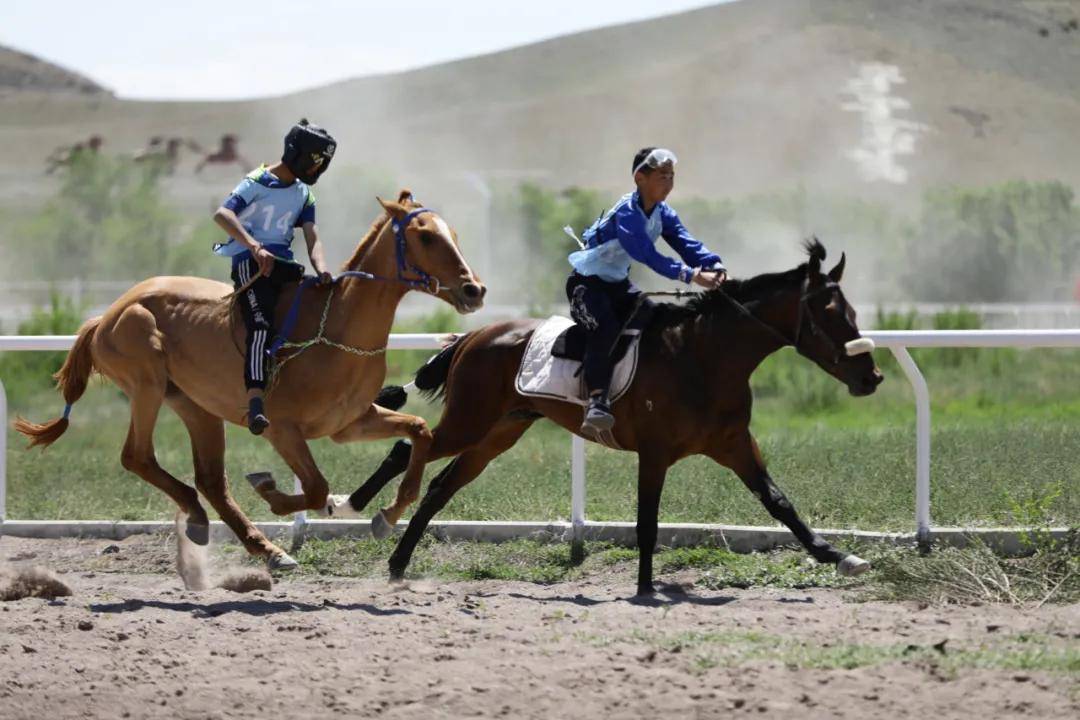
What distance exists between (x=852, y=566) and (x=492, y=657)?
2.51m

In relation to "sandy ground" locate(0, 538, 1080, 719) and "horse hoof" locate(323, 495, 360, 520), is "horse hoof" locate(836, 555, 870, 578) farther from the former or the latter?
"horse hoof" locate(323, 495, 360, 520)

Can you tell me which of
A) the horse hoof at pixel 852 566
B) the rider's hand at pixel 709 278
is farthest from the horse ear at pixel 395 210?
the horse hoof at pixel 852 566

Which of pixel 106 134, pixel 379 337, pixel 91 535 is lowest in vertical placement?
pixel 91 535

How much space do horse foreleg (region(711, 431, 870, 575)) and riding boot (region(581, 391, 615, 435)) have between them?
0.61 m

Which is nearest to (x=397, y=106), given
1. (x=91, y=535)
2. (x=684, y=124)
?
(x=684, y=124)

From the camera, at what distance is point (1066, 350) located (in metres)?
→ 25.0

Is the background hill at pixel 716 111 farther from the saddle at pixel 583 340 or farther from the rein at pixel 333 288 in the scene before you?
→ the saddle at pixel 583 340

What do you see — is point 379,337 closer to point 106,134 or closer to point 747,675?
point 747,675

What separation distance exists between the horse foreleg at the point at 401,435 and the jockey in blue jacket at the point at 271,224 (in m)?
0.54

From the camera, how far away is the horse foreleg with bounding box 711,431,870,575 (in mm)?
8258

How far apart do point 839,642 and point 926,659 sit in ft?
1.84

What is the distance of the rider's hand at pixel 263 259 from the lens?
8539 millimetres

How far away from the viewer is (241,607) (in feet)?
25.7

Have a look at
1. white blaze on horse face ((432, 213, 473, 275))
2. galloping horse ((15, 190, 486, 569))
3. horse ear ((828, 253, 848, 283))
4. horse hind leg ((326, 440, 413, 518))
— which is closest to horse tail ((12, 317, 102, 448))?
galloping horse ((15, 190, 486, 569))
